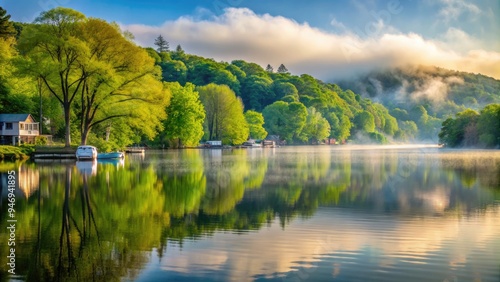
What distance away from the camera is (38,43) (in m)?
53.6

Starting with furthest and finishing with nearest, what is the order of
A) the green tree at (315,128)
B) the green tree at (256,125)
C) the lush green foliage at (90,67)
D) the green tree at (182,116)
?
the green tree at (315,128) < the green tree at (256,125) < the green tree at (182,116) < the lush green foliage at (90,67)

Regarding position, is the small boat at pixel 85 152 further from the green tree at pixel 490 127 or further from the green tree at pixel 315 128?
the green tree at pixel 315 128

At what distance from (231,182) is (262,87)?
13540cm

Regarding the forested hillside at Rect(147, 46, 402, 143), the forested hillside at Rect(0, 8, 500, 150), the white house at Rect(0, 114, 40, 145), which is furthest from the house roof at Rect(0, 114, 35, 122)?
the forested hillside at Rect(147, 46, 402, 143)

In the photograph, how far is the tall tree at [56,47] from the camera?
5291 centimetres

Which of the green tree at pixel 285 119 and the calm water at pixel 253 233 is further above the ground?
the green tree at pixel 285 119

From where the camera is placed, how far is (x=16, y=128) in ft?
221

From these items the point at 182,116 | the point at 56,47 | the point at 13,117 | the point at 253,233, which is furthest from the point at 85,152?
the point at 253,233

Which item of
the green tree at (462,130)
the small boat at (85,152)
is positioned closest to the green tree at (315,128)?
the green tree at (462,130)

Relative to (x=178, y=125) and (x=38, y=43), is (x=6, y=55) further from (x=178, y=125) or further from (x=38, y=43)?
(x=178, y=125)

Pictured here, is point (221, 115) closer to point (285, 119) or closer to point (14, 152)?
point (285, 119)

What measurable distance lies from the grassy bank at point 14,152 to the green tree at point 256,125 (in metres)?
79.2

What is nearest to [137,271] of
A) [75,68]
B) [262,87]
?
[75,68]

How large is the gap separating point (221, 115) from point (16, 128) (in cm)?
5406
